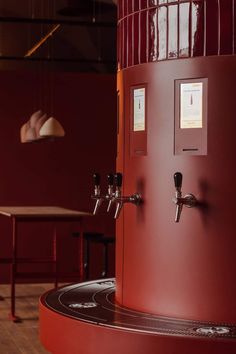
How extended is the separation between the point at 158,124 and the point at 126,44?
53cm

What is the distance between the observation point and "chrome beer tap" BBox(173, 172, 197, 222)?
3.54 metres

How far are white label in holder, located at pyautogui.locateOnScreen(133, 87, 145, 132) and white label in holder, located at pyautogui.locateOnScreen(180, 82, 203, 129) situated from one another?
250 mm

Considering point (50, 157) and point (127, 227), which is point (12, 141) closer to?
point (50, 157)

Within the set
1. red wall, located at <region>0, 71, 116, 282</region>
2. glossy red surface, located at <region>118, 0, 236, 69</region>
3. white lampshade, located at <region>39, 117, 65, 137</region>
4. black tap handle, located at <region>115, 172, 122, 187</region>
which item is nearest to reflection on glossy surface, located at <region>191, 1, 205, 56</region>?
glossy red surface, located at <region>118, 0, 236, 69</region>

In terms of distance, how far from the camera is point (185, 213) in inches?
145

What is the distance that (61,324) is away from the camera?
3697 mm

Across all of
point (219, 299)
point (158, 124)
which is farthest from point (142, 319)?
point (158, 124)

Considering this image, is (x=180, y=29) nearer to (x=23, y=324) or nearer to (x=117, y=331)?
(x=117, y=331)

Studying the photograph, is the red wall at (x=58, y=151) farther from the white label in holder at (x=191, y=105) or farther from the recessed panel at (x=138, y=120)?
the white label in holder at (x=191, y=105)

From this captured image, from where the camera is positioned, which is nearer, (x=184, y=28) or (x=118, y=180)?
(x=184, y=28)

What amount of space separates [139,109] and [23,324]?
2971mm

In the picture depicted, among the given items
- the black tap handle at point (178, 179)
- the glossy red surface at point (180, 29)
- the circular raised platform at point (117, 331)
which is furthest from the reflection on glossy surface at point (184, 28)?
the circular raised platform at point (117, 331)

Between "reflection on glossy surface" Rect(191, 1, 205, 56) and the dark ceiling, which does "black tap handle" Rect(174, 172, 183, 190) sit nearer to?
"reflection on glossy surface" Rect(191, 1, 205, 56)

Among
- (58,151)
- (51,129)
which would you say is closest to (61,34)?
(58,151)
